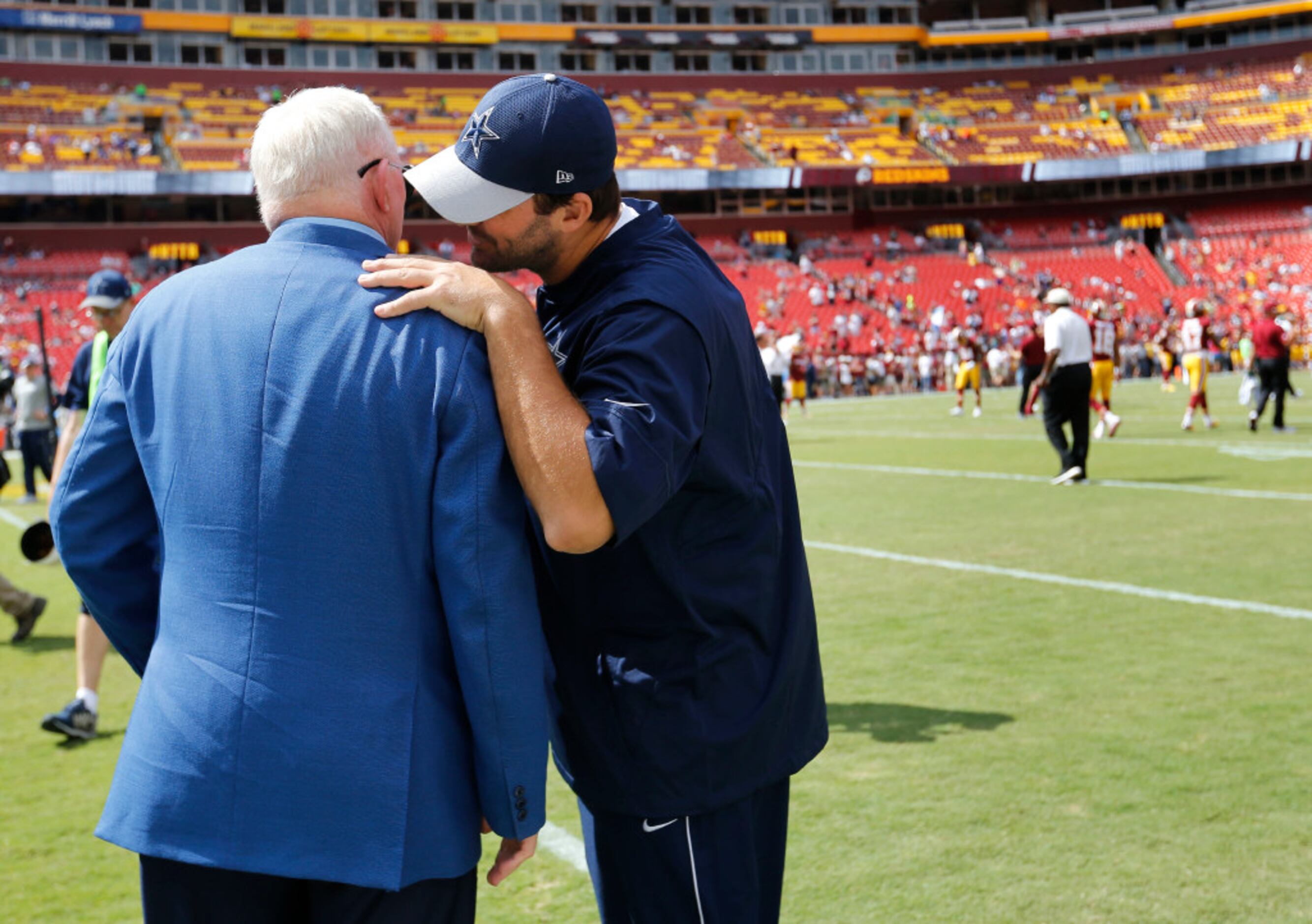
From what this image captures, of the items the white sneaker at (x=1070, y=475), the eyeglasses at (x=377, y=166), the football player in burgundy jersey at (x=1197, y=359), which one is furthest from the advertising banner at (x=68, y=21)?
the eyeglasses at (x=377, y=166)

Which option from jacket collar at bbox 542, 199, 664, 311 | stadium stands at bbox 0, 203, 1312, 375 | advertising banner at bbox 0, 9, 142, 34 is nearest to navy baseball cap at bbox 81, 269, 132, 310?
jacket collar at bbox 542, 199, 664, 311

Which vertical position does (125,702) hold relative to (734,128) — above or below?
below

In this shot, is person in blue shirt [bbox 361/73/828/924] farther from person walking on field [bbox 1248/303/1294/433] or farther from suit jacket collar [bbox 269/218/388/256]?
person walking on field [bbox 1248/303/1294/433]

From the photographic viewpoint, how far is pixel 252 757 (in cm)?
182

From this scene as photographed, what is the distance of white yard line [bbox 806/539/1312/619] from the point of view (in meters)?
7.09

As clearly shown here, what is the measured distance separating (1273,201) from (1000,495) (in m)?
50.3

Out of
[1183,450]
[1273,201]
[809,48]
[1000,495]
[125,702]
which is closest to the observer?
[125,702]

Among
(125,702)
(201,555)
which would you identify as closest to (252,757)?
(201,555)

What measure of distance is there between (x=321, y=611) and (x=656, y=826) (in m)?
0.75

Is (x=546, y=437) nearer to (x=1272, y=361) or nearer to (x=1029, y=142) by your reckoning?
(x=1272, y=361)

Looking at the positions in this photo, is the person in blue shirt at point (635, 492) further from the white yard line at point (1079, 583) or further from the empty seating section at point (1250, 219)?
the empty seating section at point (1250, 219)

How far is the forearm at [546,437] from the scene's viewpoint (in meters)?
1.90

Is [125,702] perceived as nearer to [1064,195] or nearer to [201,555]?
[201,555]

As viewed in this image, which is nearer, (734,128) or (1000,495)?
(1000,495)
